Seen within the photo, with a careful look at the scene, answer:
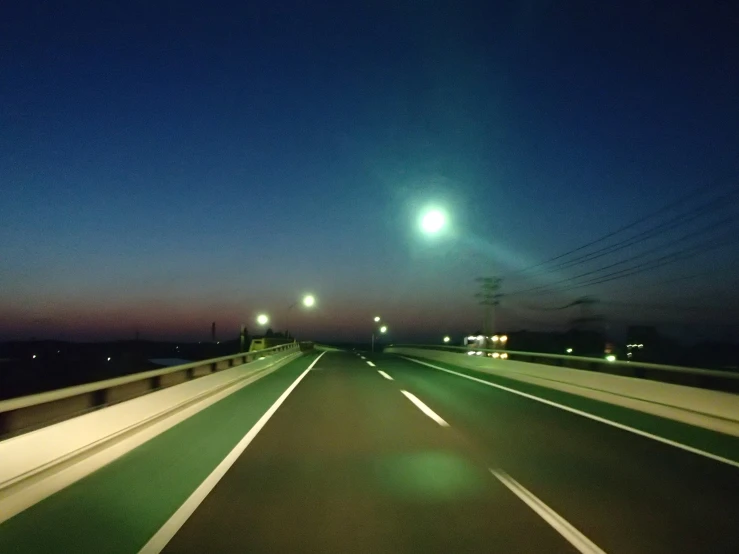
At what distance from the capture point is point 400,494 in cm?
938

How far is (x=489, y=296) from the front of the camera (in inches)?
2557

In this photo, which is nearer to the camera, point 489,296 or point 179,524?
point 179,524

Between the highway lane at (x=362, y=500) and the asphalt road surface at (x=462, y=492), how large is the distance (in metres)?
0.02

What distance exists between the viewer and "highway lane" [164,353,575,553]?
7.24 m

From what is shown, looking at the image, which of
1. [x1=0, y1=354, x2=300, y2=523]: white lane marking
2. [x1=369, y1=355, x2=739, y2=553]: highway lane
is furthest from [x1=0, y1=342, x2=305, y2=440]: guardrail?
[x1=369, y1=355, x2=739, y2=553]: highway lane

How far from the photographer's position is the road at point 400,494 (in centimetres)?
730

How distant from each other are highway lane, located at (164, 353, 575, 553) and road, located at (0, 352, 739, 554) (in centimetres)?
2

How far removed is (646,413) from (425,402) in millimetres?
5796

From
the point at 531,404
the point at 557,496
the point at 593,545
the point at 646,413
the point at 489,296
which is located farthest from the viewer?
the point at 489,296

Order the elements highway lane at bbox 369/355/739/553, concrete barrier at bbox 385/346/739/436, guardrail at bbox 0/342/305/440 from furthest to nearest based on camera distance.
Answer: concrete barrier at bbox 385/346/739/436 < guardrail at bbox 0/342/305/440 < highway lane at bbox 369/355/739/553

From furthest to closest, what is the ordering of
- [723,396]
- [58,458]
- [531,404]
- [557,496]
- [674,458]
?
[531,404], [723,396], [674,458], [58,458], [557,496]

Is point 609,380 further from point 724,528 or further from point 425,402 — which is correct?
point 724,528

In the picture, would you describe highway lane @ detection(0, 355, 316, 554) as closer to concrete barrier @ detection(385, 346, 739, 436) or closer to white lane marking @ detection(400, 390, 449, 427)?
white lane marking @ detection(400, 390, 449, 427)

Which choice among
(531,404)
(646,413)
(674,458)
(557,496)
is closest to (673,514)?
(557,496)
